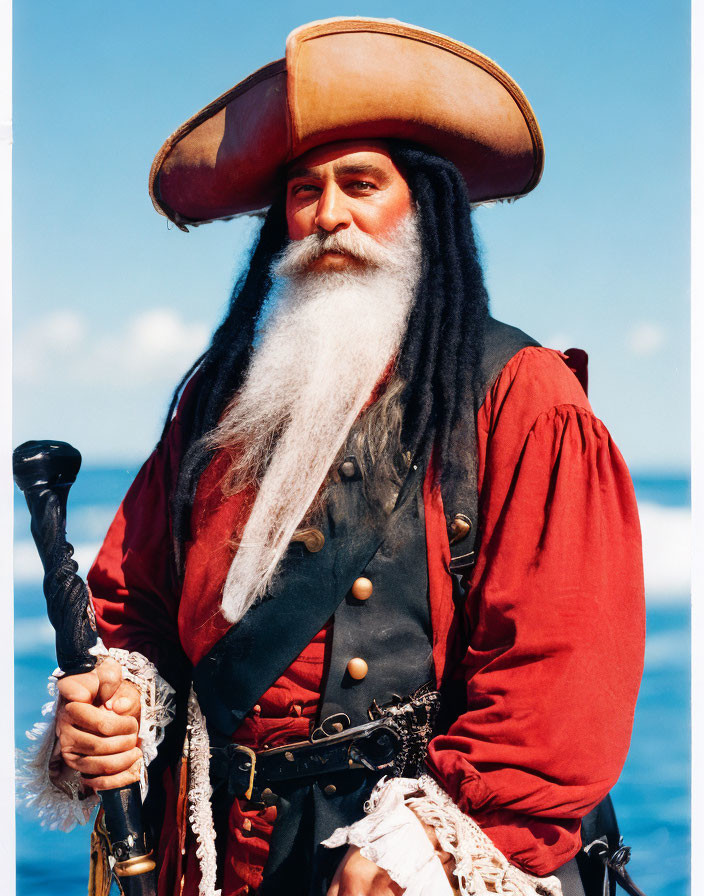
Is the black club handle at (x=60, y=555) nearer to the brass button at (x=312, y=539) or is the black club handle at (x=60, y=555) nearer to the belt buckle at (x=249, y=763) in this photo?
the belt buckle at (x=249, y=763)

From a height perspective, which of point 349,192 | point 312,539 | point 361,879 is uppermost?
point 349,192

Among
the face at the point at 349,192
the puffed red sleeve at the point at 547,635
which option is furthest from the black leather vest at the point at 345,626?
the face at the point at 349,192

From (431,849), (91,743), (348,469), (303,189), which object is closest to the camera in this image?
(431,849)

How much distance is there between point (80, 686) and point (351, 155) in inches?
50.6

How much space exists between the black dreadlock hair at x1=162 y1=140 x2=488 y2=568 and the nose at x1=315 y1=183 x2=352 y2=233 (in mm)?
162

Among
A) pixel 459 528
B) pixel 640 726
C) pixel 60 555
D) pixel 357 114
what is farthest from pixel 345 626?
pixel 640 726

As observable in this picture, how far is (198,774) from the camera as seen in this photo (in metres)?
2.16

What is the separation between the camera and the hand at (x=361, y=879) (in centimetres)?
170

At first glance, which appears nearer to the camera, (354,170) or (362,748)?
(362,748)

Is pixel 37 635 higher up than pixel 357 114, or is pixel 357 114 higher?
pixel 357 114

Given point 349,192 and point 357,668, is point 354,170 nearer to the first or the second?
point 349,192

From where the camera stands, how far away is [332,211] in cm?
216

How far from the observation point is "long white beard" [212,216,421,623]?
2076mm

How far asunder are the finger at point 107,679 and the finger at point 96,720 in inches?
1.1
